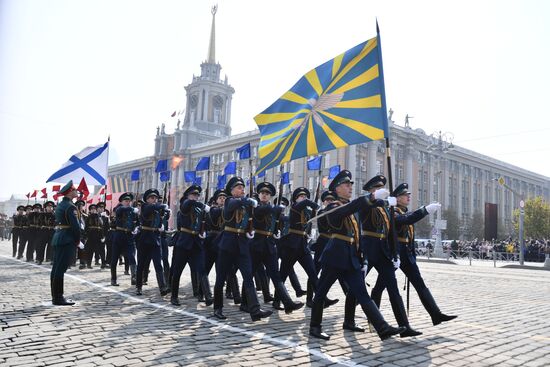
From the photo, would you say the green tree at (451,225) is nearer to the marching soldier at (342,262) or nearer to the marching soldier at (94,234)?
the marching soldier at (94,234)

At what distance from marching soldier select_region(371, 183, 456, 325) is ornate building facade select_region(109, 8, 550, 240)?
45.7 m

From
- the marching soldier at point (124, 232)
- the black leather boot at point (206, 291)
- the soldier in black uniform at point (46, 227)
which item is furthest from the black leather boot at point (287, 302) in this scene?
the soldier in black uniform at point (46, 227)

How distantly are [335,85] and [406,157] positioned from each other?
62.2m

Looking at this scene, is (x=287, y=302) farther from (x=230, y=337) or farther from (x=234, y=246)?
(x=230, y=337)

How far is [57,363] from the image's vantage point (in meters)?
4.61

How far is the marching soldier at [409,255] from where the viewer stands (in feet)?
21.0

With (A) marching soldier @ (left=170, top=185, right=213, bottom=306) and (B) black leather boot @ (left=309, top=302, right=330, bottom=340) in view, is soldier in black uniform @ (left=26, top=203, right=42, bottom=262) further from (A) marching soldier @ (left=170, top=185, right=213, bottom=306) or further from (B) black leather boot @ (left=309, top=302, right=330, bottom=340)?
(B) black leather boot @ (left=309, top=302, right=330, bottom=340)

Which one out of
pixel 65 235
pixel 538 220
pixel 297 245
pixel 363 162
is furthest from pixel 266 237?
pixel 538 220

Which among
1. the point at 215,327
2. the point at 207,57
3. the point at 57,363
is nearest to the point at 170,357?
the point at 57,363

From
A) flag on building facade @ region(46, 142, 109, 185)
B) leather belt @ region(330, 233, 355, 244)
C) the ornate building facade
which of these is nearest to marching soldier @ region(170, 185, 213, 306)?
leather belt @ region(330, 233, 355, 244)

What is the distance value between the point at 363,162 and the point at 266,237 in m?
56.9

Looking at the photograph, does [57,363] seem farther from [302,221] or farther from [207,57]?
[207,57]

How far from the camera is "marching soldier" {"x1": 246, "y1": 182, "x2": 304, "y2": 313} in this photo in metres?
7.70

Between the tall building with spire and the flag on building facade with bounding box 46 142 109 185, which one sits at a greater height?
→ the tall building with spire
